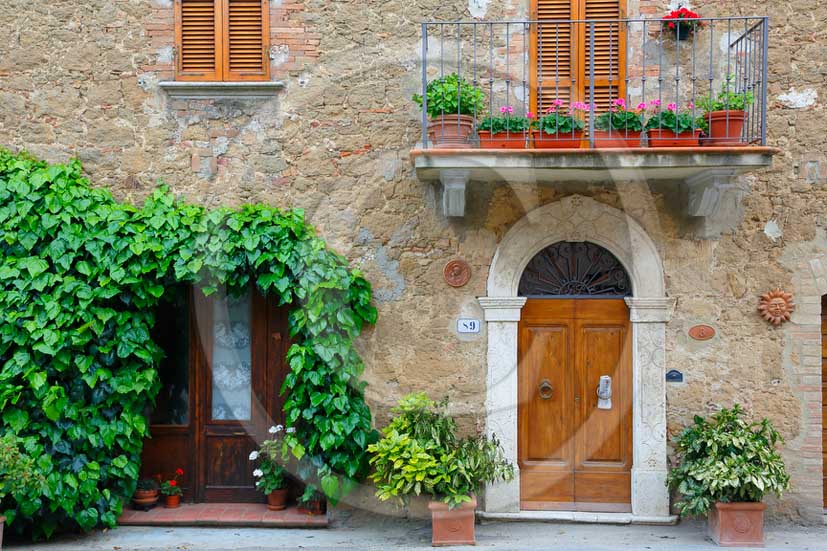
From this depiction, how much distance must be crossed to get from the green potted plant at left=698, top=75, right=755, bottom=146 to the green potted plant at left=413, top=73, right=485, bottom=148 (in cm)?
181

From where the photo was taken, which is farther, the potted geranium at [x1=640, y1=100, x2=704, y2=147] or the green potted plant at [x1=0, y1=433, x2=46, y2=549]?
the potted geranium at [x1=640, y1=100, x2=704, y2=147]

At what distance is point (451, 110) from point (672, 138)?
5.65 ft

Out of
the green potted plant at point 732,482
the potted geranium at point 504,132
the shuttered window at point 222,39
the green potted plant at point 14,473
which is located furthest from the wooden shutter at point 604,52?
the green potted plant at point 14,473

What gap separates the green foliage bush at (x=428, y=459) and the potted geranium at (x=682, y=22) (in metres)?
3.59

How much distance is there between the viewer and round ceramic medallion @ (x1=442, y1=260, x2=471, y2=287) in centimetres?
705

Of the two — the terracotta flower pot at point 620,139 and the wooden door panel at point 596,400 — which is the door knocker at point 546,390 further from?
the terracotta flower pot at point 620,139

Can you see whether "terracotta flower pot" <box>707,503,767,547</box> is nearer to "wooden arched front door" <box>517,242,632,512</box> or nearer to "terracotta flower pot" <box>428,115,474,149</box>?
"wooden arched front door" <box>517,242,632,512</box>

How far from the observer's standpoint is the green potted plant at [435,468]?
20.9 feet

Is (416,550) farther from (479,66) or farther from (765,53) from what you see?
(765,53)

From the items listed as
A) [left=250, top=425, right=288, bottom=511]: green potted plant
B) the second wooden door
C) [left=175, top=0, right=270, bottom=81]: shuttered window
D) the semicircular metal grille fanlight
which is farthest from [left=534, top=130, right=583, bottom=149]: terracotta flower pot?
[left=250, top=425, right=288, bottom=511]: green potted plant

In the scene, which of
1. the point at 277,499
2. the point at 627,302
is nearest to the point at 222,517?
the point at 277,499

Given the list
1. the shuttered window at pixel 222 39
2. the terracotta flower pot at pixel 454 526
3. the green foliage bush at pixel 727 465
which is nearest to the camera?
the green foliage bush at pixel 727 465

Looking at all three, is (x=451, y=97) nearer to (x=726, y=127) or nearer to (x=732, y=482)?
(x=726, y=127)

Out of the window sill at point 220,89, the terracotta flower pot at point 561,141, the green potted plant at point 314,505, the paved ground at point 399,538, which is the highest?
the window sill at point 220,89
